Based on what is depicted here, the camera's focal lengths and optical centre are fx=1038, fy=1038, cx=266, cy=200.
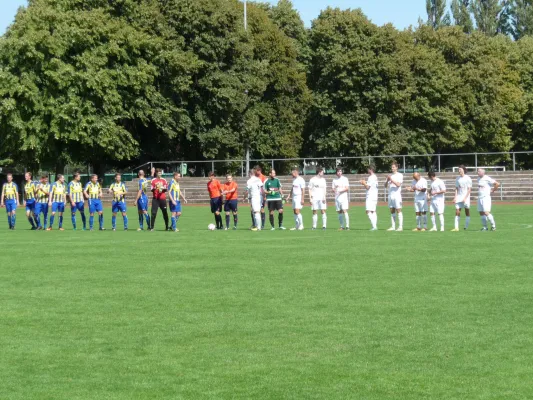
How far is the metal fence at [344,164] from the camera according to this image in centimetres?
6644

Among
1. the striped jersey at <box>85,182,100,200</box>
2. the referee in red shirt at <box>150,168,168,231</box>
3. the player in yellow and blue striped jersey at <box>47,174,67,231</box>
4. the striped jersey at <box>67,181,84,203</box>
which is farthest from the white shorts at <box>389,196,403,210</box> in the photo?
the player in yellow and blue striped jersey at <box>47,174,67,231</box>

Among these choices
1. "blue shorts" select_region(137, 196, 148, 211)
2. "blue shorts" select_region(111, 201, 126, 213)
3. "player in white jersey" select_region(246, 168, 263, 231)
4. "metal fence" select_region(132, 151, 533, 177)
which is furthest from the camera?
"metal fence" select_region(132, 151, 533, 177)

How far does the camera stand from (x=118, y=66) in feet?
205

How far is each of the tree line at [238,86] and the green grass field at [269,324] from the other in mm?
39645

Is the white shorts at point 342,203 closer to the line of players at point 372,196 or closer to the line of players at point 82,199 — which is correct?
the line of players at point 372,196

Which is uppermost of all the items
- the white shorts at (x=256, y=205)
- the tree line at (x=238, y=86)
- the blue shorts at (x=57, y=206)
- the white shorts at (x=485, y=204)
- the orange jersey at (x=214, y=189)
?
the tree line at (x=238, y=86)

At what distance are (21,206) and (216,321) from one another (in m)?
51.9

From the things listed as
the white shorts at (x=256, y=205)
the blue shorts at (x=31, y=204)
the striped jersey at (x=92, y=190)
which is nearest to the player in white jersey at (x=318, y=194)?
the white shorts at (x=256, y=205)

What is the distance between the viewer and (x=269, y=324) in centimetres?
1167

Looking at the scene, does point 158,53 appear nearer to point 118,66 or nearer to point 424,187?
point 118,66

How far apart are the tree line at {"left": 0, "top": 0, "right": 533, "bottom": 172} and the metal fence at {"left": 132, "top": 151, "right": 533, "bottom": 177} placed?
1185mm

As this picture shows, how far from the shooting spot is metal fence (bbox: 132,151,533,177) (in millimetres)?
66438

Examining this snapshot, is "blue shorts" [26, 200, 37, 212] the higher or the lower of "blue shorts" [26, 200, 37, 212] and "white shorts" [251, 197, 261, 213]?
the higher

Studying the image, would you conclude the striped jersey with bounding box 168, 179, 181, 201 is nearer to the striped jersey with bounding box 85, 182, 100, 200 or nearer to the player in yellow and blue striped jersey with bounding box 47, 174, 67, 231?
the striped jersey with bounding box 85, 182, 100, 200
